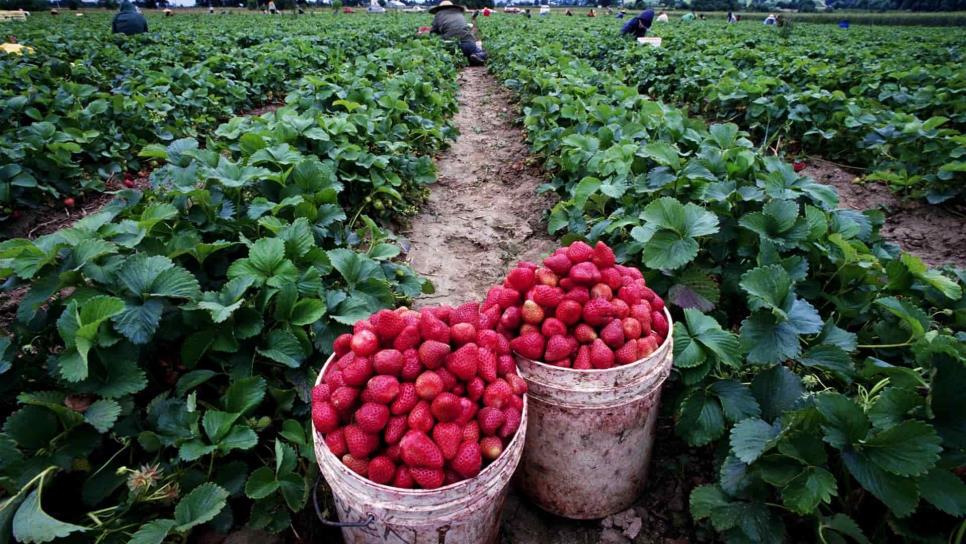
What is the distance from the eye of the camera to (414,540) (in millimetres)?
1598

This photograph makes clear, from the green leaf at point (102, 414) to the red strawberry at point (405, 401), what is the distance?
1035mm

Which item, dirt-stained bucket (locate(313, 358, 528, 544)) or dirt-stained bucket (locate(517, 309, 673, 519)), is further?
dirt-stained bucket (locate(517, 309, 673, 519))

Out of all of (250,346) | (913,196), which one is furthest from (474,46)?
(250,346)

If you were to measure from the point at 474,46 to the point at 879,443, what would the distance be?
17.9m

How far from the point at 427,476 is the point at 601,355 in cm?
74

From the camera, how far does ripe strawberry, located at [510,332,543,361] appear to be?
1.87 m

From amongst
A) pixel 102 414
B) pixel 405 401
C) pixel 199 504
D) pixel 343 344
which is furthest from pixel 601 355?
pixel 102 414

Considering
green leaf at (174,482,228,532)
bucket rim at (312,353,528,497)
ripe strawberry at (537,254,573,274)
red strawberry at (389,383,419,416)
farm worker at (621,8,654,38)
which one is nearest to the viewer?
bucket rim at (312,353,528,497)

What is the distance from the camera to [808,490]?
1.58m

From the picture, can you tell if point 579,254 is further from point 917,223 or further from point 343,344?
point 917,223

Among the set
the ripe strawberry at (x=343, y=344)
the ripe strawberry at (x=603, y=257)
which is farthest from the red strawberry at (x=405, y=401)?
the ripe strawberry at (x=603, y=257)

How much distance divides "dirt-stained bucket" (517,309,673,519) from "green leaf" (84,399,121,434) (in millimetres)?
1462

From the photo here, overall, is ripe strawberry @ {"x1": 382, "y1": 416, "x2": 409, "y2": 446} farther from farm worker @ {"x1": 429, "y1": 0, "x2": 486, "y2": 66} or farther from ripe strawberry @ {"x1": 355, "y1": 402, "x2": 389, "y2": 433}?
farm worker @ {"x1": 429, "y1": 0, "x2": 486, "y2": 66}

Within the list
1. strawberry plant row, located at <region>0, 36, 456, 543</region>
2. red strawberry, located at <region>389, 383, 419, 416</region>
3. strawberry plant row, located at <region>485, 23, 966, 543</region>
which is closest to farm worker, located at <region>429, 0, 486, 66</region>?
strawberry plant row, located at <region>485, 23, 966, 543</region>
